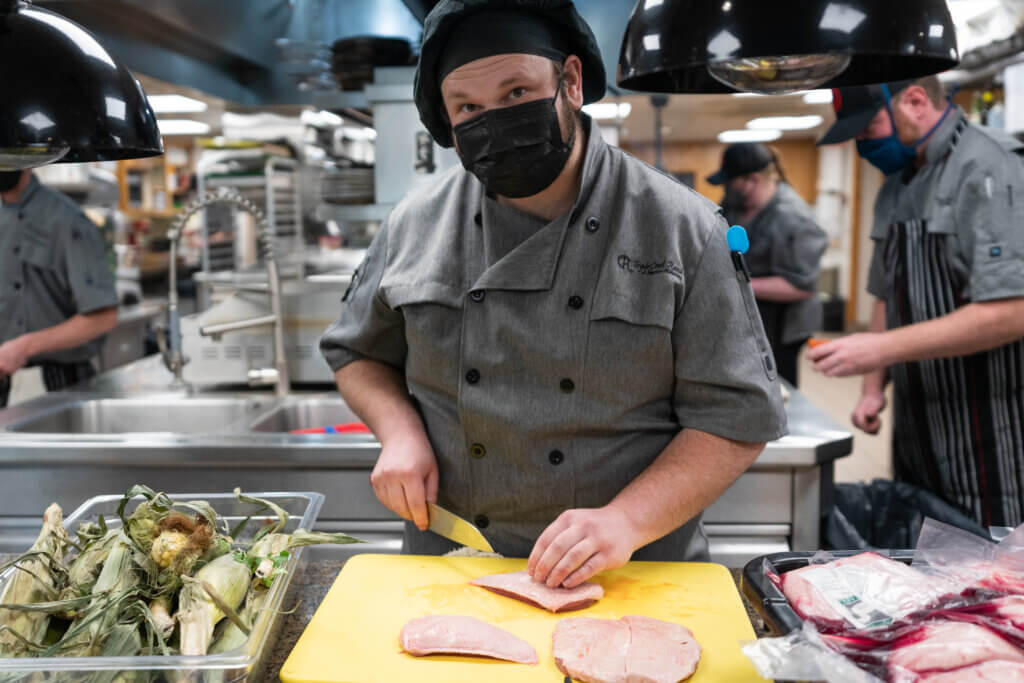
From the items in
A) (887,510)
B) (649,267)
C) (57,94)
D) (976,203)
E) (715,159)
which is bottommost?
(887,510)

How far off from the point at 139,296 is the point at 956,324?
5.71m

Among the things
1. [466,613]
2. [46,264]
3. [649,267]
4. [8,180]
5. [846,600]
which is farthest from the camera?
[46,264]

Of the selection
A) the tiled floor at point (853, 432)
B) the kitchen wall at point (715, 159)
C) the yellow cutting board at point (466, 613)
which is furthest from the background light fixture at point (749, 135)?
the yellow cutting board at point (466, 613)

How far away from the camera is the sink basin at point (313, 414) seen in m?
2.87

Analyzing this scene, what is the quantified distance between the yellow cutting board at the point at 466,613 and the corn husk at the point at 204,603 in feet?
0.35

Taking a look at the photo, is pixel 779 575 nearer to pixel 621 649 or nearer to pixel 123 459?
pixel 621 649

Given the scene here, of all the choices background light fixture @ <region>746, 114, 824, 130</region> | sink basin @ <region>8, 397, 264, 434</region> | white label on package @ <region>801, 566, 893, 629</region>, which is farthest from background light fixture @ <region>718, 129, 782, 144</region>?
white label on package @ <region>801, 566, 893, 629</region>

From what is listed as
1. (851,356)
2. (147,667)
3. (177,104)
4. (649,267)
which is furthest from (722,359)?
(177,104)

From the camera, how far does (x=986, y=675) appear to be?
2.66ft

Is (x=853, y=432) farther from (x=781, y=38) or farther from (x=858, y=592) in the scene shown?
(x=781, y=38)

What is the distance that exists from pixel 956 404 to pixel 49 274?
3116 mm

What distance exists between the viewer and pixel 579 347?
4.59 feet

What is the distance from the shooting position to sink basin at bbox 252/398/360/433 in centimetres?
287

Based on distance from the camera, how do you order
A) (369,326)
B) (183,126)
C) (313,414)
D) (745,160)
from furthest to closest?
(183,126) < (745,160) < (313,414) < (369,326)
